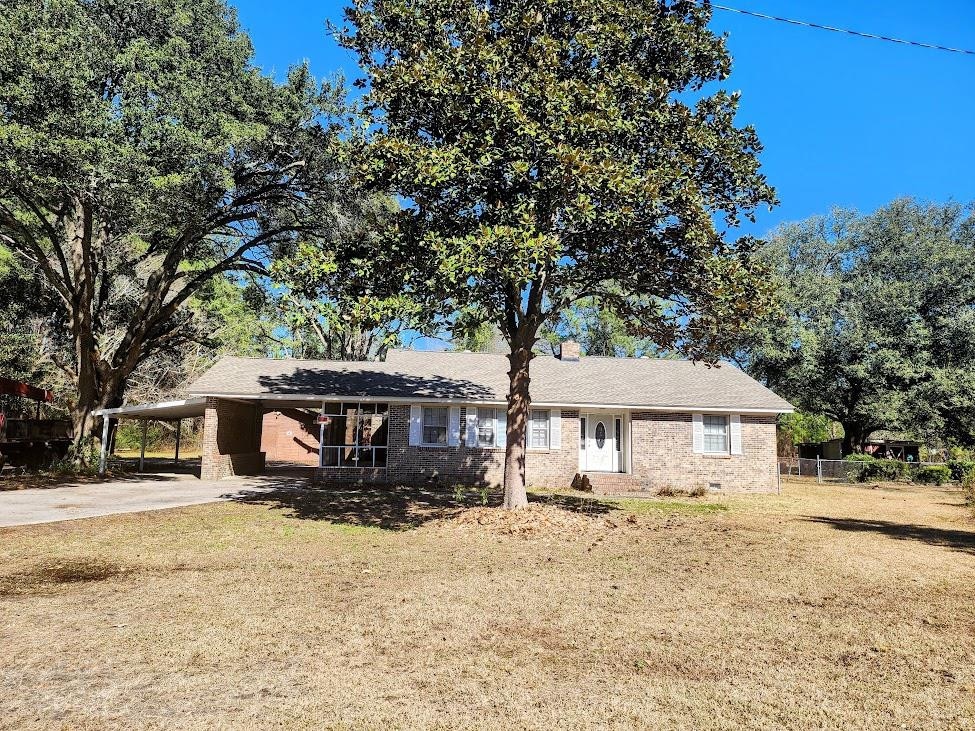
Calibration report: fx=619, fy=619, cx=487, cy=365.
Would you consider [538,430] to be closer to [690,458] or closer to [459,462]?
[459,462]

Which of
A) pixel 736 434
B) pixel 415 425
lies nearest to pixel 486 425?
pixel 415 425

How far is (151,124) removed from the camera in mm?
16031

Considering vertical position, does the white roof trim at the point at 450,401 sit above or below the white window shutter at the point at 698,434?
above

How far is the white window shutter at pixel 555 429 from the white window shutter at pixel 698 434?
4782 mm

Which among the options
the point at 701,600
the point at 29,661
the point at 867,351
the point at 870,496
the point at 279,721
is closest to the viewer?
the point at 279,721

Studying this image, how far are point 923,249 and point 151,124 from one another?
34415mm

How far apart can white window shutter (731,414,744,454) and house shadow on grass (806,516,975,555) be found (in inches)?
283

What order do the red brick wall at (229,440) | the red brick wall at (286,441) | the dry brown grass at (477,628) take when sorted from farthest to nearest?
the red brick wall at (286,441) → the red brick wall at (229,440) → the dry brown grass at (477,628)

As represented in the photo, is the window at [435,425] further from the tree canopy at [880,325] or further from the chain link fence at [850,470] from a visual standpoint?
the tree canopy at [880,325]

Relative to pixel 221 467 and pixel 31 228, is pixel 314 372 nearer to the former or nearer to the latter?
pixel 221 467

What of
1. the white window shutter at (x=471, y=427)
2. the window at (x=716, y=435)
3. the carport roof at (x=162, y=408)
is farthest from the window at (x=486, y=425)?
the carport roof at (x=162, y=408)

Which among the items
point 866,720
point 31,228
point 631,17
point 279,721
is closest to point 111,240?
point 31,228

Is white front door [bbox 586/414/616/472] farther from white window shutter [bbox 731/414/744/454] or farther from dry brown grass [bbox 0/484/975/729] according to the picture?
dry brown grass [bbox 0/484/975/729]

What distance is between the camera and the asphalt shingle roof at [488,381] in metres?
21.8
